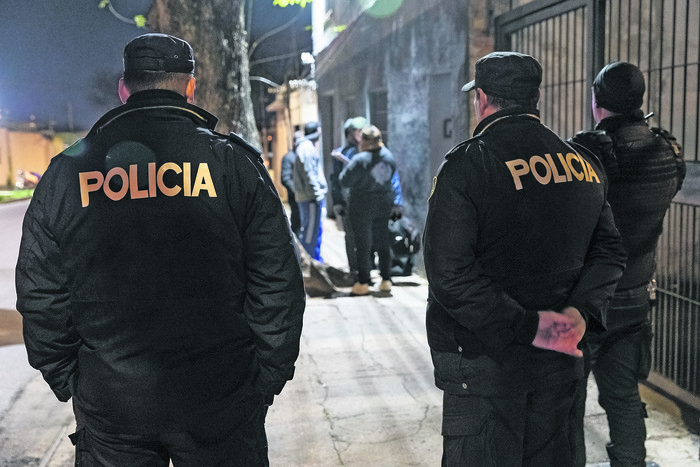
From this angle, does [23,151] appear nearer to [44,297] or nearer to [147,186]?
[44,297]

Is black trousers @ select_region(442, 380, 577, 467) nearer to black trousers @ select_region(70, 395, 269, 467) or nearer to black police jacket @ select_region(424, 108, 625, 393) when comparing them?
black police jacket @ select_region(424, 108, 625, 393)

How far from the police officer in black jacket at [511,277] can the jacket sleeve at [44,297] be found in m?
1.13

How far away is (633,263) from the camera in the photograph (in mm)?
3111

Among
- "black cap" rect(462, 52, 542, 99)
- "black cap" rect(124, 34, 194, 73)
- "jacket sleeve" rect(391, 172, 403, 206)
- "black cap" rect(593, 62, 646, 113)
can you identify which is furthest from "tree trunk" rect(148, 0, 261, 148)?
"black cap" rect(462, 52, 542, 99)

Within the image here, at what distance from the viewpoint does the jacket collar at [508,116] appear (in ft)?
7.73

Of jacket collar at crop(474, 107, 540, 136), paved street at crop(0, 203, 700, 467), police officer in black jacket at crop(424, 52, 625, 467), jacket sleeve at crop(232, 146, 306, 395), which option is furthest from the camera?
paved street at crop(0, 203, 700, 467)

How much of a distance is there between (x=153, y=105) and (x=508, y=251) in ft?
3.88

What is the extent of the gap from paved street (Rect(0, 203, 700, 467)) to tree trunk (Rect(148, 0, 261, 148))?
8.13 ft

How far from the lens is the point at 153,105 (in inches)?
83.4

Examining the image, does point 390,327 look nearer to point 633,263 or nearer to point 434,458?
point 434,458

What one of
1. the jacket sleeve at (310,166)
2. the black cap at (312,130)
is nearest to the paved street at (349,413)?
the jacket sleeve at (310,166)

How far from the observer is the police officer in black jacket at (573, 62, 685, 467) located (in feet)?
10.0

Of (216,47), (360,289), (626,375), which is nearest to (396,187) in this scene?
(360,289)

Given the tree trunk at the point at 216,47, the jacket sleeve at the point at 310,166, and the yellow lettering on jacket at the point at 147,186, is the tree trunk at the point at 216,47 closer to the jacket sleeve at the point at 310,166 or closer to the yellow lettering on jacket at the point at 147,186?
the jacket sleeve at the point at 310,166
